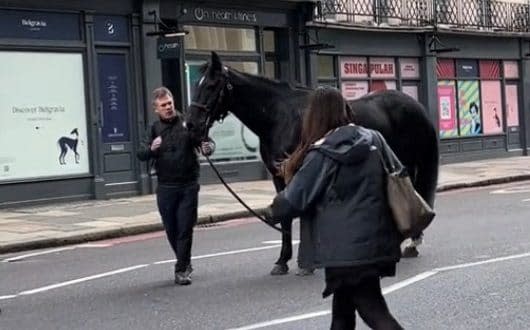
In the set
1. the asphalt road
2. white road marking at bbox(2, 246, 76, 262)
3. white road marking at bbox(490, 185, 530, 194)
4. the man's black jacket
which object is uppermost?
the man's black jacket

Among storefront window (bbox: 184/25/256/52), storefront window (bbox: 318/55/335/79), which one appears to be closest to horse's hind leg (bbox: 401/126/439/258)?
storefront window (bbox: 184/25/256/52)

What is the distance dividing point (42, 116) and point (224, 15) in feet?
18.7

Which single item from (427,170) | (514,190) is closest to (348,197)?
(427,170)

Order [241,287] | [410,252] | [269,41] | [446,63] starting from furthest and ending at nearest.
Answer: [446,63]
[269,41]
[410,252]
[241,287]

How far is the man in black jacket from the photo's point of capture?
8641 mm

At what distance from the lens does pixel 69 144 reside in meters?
18.1

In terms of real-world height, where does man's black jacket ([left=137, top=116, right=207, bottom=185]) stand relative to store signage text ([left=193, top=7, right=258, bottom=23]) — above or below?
below

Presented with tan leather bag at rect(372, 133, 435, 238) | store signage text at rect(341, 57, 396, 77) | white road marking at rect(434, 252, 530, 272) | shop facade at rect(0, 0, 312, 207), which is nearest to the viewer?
tan leather bag at rect(372, 133, 435, 238)

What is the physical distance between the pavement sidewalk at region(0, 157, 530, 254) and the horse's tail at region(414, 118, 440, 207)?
5.65 meters

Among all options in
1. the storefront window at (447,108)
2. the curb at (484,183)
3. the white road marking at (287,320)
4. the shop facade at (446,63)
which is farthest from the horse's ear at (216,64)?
the storefront window at (447,108)

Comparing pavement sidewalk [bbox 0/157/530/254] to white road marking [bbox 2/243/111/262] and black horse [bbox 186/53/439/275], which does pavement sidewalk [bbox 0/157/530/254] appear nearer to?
white road marking [bbox 2/243/111/262]

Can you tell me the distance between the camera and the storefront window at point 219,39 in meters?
20.7

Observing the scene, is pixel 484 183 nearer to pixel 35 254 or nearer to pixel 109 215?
pixel 109 215

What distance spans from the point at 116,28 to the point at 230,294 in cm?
1215
